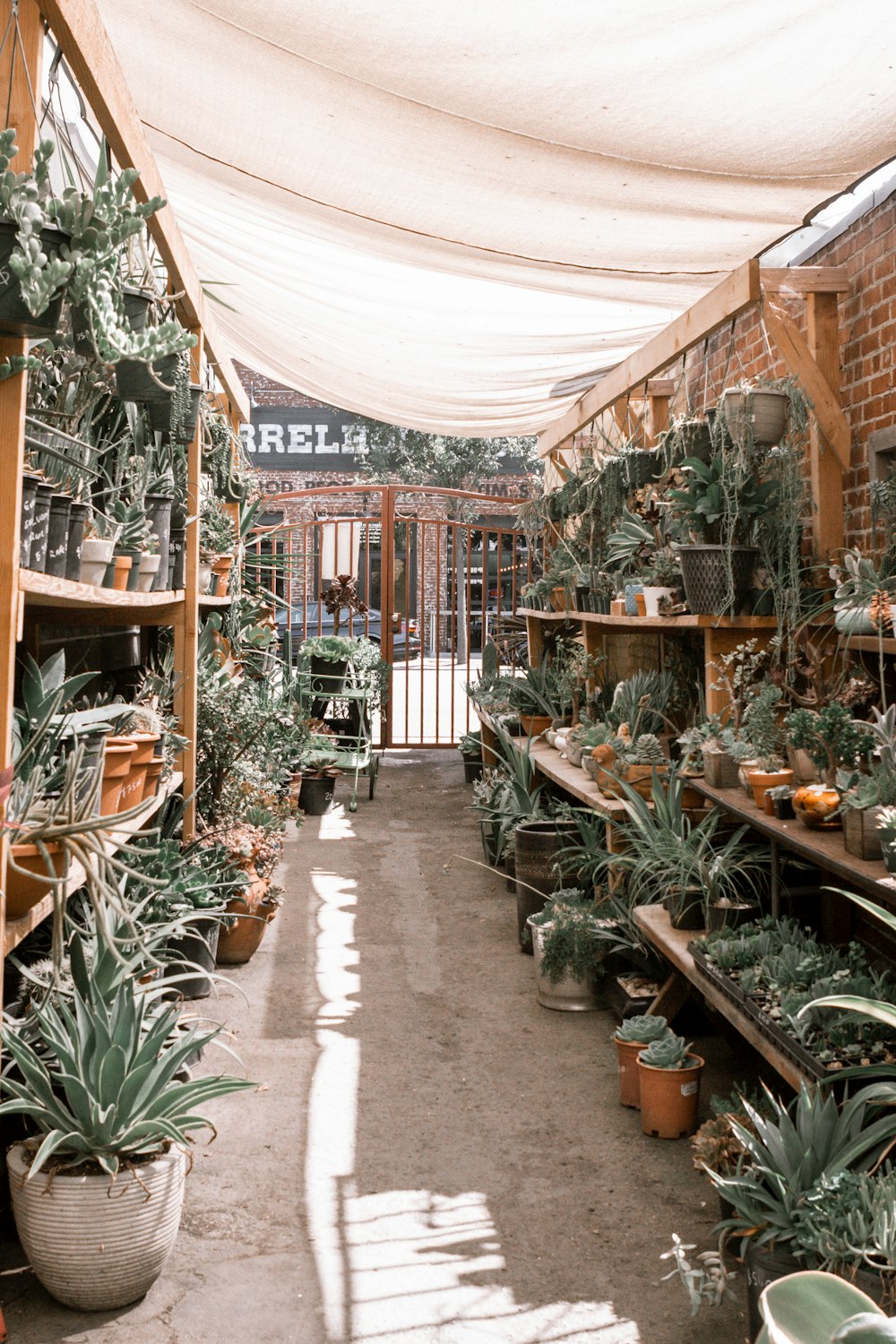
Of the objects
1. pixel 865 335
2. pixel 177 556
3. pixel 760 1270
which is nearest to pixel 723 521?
pixel 865 335

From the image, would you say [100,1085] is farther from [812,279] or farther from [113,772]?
[812,279]

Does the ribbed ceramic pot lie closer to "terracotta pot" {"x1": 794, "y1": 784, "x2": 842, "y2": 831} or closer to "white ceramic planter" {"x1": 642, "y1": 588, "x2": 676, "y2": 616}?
"terracotta pot" {"x1": 794, "y1": 784, "x2": 842, "y2": 831}

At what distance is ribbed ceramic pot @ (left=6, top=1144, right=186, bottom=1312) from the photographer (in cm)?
223

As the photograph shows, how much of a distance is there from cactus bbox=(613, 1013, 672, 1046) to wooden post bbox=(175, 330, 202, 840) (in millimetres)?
1944

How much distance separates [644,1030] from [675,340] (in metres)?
2.68

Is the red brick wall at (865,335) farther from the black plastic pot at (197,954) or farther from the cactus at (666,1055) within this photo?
the black plastic pot at (197,954)

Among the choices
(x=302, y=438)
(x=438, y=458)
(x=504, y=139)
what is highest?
(x=302, y=438)

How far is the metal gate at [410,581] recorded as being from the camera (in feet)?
35.1

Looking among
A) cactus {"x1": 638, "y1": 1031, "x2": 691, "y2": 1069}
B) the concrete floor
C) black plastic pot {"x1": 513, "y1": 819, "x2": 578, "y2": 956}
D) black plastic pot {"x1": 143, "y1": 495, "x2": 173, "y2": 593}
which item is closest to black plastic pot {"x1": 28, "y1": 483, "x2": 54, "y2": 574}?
black plastic pot {"x1": 143, "y1": 495, "x2": 173, "y2": 593}

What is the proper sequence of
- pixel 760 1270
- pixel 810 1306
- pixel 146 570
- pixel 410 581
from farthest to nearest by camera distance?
pixel 410 581
pixel 146 570
pixel 760 1270
pixel 810 1306

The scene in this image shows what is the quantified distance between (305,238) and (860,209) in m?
2.05

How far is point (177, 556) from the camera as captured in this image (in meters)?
4.27

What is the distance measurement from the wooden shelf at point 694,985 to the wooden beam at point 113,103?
228cm

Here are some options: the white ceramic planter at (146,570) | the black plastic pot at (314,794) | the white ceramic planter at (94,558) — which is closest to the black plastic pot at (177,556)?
the white ceramic planter at (146,570)
